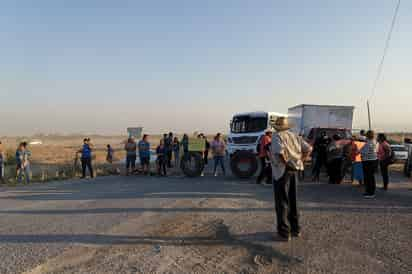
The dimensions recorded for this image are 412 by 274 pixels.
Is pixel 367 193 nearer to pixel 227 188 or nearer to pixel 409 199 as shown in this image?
pixel 409 199

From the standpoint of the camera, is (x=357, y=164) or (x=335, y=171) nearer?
(x=335, y=171)

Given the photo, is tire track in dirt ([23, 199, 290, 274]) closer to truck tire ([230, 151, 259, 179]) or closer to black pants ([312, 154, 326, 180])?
truck tire ([230, 151, 259, 179])

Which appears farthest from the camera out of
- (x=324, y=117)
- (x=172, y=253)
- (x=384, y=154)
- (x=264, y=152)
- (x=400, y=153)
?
(x=400, y=153)

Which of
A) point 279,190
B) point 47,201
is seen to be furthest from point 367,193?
point 47,201

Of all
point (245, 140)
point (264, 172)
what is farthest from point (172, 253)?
point (245, 140)

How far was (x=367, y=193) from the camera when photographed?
Result: 8.38 metres

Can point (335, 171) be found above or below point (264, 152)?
below

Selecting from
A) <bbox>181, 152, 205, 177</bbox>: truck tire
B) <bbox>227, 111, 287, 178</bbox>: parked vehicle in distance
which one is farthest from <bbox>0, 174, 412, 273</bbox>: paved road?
<bbox>227, 111, 287, 178</bbox>: parked vehicle in distance

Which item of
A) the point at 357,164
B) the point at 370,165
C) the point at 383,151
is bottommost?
the point at 357,164

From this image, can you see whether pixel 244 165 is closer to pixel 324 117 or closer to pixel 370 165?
pixel 370 165

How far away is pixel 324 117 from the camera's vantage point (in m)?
18.0

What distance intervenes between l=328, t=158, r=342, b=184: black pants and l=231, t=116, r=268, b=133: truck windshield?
523cm

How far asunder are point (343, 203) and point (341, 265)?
151 inches

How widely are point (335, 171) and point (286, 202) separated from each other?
20.8 feet
